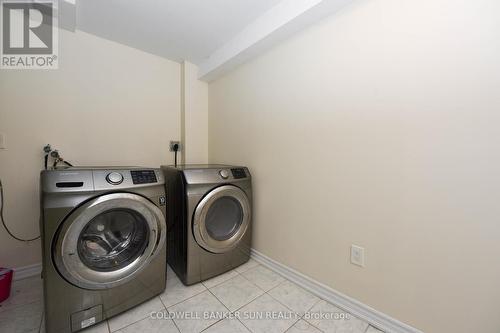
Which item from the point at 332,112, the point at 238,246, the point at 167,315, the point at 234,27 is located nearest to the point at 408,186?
the point at 332,112

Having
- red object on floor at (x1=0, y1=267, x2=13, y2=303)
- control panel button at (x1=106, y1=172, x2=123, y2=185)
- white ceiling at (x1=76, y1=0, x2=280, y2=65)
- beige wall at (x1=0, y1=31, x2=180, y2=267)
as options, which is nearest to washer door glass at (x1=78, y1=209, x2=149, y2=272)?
control panel button at (x1=106, y1=172, x2=123, y2=185)

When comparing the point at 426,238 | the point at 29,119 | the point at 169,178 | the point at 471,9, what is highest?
the point at 471,9

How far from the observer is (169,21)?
5.24 ft

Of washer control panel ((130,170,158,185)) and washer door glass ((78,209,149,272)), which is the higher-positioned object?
washer control panel ((130,170,158,185))

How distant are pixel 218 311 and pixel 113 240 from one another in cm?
79

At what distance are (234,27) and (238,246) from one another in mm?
1867

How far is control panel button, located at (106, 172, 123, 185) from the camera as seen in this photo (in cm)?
107

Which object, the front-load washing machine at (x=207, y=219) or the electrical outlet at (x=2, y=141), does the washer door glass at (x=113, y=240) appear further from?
the electrical outlet at (x=2, y=141)

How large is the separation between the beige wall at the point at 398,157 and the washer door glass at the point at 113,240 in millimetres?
1034

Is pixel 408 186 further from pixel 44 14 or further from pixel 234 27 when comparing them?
pixel 44 14

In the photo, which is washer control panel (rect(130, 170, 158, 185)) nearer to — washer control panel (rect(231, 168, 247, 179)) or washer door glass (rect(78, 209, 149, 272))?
washer door glass (rect(78, 209, 149, 272))

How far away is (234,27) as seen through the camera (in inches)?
65.7

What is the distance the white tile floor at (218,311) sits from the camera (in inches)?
43.3

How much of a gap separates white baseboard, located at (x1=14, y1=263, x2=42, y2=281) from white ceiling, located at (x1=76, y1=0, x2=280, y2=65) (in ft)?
6.53
